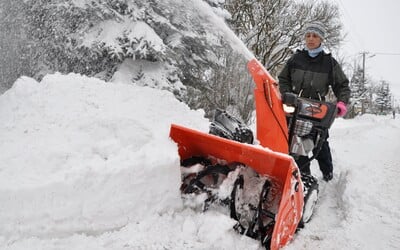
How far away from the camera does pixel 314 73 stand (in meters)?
4.22

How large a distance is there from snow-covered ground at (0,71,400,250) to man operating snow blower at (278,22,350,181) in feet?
3.14

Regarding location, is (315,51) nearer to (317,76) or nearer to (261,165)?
(317,76)

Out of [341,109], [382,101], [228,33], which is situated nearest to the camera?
[341,109]

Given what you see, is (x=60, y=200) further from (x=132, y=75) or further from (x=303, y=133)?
(x=132, y=75)

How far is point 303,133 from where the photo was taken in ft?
12.7

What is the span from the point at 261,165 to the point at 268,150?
0.20 m

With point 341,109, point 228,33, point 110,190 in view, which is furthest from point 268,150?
point 228,33

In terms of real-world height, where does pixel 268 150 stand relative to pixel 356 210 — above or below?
above

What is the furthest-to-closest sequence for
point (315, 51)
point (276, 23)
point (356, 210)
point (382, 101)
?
point (382, 101), point (276, 23), point (315, 51), point (356, 210)

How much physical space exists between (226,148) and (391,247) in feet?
4.98

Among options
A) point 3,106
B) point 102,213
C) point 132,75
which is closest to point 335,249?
point 102,213

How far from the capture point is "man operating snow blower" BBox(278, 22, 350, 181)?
4.06 meters

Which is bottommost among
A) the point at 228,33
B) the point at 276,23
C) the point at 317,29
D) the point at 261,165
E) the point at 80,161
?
the point at 80,161

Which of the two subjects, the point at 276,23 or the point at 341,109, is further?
the point at 276,23
